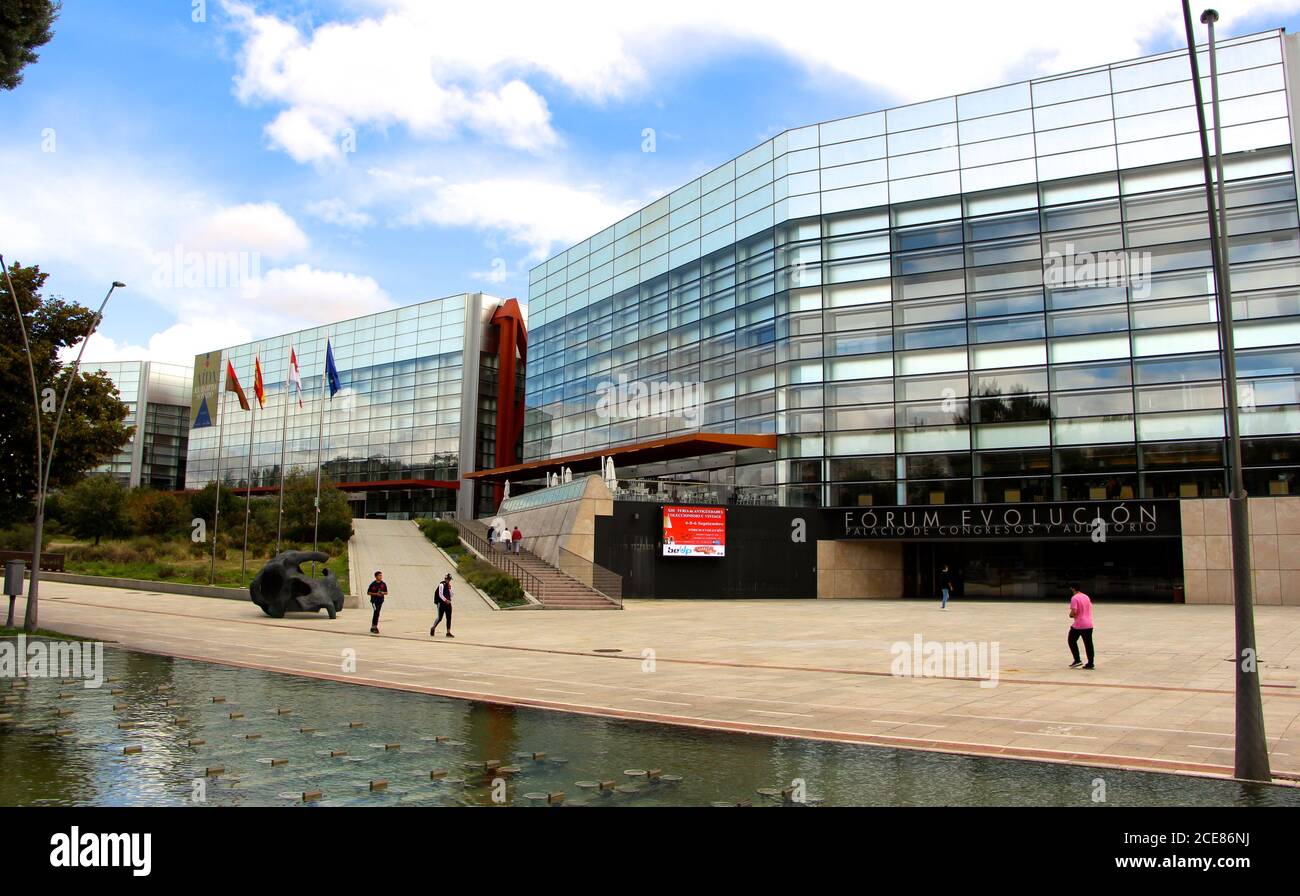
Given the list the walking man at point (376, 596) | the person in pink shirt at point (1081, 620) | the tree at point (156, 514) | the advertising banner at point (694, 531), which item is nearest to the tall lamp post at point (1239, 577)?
the person in pink shirt at point (1081, 620)

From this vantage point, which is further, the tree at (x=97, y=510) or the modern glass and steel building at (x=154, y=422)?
the modern glass and steel building at (x=154, y=422)

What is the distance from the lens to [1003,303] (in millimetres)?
45125

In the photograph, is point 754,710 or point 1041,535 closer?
point 754,710

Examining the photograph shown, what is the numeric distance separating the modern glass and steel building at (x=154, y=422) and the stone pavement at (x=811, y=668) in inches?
3199

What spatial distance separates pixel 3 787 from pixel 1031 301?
4591 centimetres

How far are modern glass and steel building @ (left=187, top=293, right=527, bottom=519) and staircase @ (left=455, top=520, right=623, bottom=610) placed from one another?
116 ft

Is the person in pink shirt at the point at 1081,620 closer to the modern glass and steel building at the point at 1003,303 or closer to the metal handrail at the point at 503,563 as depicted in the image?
the metal handrail at the point at 503,563

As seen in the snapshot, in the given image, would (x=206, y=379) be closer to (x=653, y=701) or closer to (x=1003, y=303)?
(x=1003, y=303)

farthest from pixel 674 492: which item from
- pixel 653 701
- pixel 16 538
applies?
pixel 16 538

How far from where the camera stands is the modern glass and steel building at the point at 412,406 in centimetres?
7869

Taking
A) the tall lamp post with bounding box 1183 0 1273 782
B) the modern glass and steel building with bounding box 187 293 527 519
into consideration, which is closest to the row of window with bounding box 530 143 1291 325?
the modern glass and steel building with bounding box 187 293 527 519

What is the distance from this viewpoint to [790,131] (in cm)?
5094

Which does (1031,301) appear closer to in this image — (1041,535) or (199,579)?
(1041,535)
